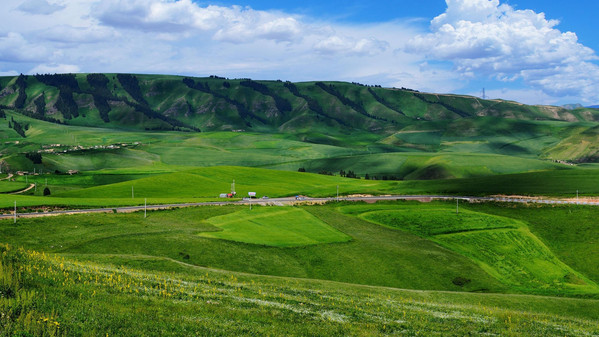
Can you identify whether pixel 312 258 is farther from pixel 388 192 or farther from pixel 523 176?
A: pixel 523 176

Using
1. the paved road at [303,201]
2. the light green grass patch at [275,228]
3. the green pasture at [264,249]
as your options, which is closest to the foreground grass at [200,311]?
the green pasture at [264,249]

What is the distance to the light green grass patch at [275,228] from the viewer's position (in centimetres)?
8750

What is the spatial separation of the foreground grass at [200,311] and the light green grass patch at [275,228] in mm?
42903

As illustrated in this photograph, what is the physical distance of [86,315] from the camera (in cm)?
2417

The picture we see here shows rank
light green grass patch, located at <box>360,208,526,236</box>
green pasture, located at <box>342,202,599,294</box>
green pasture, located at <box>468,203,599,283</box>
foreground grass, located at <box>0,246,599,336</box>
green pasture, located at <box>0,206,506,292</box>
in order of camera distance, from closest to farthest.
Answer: foreground grass, located at <box>0,246,599,336</box> → green pasture, located at <box>0,206,506,292</box> → green pasture, located at <box>342,202,599,294</box> → green pasture, located at <box>468,203,599,283</box> → light green grass patch, located at <box>360,208,526,236</box>

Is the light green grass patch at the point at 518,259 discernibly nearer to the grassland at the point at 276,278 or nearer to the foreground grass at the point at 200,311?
the grassland at the point at 276,278

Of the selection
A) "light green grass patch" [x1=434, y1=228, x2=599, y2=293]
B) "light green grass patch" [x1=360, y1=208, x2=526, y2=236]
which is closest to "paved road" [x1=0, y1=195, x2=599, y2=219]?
"light green grass patch" [x1=360, y1=208, x2=526, y2=236]

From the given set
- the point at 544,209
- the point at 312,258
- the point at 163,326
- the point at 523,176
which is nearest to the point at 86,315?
the point at 163,326

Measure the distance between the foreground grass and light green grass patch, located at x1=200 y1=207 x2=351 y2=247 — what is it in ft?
141

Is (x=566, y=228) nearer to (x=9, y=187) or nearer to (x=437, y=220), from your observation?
(x=437, y=220)

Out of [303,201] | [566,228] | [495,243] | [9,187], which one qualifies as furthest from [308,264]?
[9,187]

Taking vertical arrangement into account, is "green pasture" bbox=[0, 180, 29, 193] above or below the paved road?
below

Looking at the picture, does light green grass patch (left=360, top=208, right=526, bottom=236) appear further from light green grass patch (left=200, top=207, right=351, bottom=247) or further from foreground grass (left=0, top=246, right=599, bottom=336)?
foreground grass (left=0, top=246, right=599, bottom=336)

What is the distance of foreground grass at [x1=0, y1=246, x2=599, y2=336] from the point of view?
922 inches
